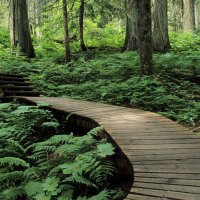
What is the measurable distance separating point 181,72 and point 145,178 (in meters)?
7.66

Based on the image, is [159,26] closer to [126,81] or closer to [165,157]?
[126,81]

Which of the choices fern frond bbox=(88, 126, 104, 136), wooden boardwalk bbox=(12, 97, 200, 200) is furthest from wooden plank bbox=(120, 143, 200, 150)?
fern frond bbox=(88, 126, 104, 136)

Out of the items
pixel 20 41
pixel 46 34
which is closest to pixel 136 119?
pixel 20 41

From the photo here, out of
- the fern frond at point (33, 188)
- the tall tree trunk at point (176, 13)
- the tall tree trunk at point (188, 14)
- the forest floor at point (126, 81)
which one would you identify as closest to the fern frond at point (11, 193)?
the fern frond at point (33, 188)

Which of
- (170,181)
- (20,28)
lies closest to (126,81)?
(170,181)

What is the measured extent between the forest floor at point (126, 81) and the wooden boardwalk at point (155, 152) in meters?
Answer: 1.41

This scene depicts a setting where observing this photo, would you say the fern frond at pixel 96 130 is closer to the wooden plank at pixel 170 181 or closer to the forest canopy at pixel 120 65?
the wooden plank at pixel 170 181

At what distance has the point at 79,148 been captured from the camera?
4.72m

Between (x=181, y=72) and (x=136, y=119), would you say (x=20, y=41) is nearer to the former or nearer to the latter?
(x=181, y=72)

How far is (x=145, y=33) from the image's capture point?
9.50m

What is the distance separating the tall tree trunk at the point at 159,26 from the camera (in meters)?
13.9

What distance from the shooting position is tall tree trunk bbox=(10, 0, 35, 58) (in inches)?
615

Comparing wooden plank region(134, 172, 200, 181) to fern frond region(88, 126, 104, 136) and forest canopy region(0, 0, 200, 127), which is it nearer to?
fern frond region(88, 126, 104, 136)

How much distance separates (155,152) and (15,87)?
670 centimetres
